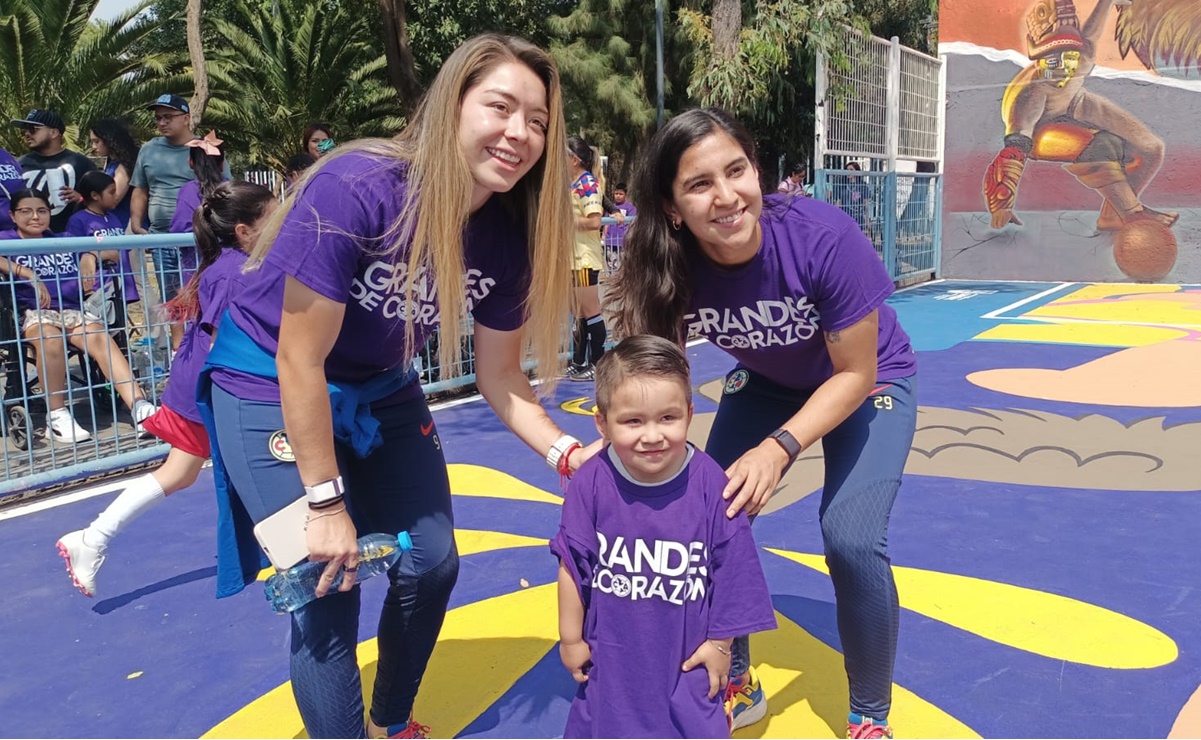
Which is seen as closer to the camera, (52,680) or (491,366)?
(491,366)

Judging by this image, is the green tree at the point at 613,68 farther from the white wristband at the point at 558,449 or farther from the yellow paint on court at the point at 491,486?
the white wristband at the point at 558,449

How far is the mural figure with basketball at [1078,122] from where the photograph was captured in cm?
1495

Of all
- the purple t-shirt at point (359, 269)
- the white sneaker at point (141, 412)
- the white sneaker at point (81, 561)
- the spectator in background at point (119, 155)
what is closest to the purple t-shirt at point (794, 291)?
the purple t-shirt at point (359, 269)

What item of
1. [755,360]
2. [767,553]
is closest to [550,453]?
[755,360]

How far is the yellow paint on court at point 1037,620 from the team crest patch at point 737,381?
1.23 m

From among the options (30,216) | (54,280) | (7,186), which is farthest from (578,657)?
(7,186)

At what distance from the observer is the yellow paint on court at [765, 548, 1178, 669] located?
10.6 ft

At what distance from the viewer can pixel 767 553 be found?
4.21m

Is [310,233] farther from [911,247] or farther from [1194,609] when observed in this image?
[911,247]

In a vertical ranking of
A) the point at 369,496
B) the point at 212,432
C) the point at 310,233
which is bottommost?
the point at 369,496

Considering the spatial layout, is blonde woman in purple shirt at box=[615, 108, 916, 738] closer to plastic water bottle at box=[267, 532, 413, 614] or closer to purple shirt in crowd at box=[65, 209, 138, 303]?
plastic water bottle at box=[267, 532, 413, 614]

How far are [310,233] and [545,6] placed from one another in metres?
25.4

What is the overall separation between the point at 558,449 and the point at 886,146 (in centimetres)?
1311

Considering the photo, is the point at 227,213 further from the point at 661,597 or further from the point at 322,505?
the point at 661,597
